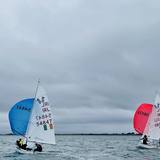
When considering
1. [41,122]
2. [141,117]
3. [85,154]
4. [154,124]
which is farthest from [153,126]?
[41,122]

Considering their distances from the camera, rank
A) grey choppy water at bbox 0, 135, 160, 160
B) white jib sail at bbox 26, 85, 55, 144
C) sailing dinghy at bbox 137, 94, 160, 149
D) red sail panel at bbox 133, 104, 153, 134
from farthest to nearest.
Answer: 1. sailing dinghy at bbox 137, 94, 160, 149
2. red sail panel at bbox 133, 104, 153, 134
3. white jib sail at bbox 26, 85, 55, 144
4. grey choppy water at bbox 0, 135, 160, 160

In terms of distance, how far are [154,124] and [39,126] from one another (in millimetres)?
18212

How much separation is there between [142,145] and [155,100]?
5910 mm

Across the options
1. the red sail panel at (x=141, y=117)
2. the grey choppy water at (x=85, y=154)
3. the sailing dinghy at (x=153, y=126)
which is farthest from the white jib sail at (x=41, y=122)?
the sailing dinghy at (x=153, y=126)

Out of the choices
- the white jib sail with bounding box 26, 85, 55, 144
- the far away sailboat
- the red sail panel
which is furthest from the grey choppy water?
the red sail panel

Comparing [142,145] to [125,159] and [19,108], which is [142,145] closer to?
[125,159]

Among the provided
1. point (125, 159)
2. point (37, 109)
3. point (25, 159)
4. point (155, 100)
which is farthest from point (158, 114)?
point (25, 159)

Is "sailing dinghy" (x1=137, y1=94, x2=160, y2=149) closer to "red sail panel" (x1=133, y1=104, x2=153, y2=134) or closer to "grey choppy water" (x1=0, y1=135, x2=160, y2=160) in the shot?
"red sail panel" (x1=133, y1=104, x2=153, y2=134)

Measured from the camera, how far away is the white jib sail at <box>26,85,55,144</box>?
42.8 m

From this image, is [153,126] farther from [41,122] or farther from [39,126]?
[39,126]

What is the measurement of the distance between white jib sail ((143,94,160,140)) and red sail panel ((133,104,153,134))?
528mm

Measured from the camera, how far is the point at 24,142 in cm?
4309

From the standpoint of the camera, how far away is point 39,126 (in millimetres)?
43531

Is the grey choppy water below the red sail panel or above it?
below
